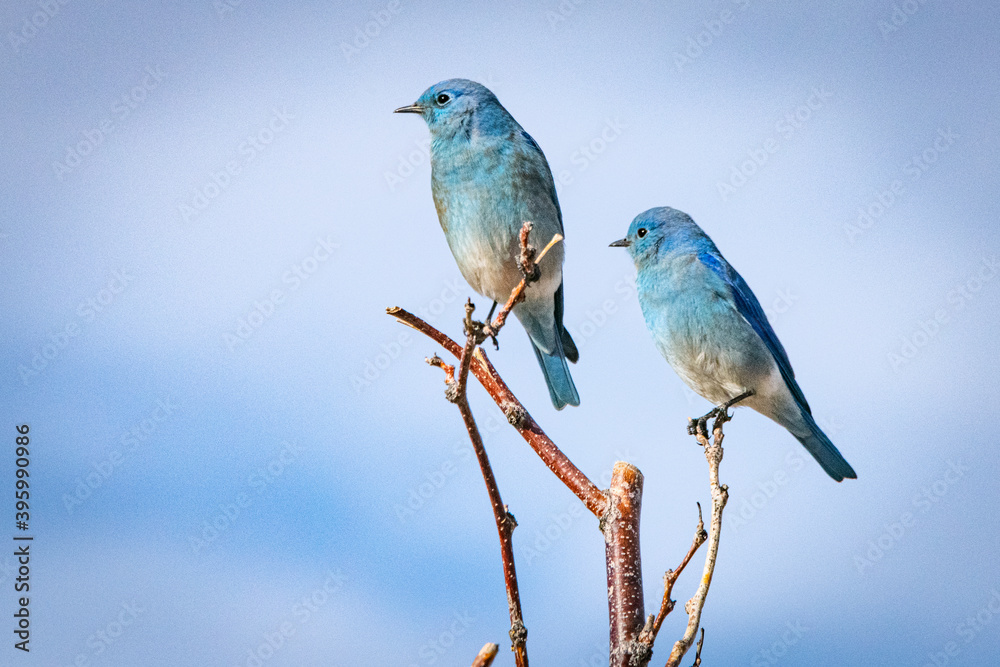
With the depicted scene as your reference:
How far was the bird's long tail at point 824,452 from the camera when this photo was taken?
5.10m

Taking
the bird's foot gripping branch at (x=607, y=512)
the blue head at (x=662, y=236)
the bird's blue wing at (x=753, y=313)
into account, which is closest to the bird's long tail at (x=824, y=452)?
the bird's blue wing at (x=753, y=313)

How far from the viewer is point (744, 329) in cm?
468

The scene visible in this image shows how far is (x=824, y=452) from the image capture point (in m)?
5.13

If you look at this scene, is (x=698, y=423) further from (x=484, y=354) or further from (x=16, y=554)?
(x=16, y=554)

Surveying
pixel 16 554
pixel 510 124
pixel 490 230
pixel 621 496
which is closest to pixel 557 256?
pixel 490 230

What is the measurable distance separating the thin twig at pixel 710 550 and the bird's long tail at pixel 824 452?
245cm

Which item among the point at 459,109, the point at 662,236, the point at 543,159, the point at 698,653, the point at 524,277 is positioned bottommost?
the point at 698,653

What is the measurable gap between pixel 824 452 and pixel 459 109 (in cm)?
289

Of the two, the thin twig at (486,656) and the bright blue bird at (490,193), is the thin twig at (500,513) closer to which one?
the thin twig at (486,656)

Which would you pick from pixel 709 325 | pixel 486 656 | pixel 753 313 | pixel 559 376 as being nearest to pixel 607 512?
pixel 486 656

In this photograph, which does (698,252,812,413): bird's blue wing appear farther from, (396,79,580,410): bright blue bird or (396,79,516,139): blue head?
(396,79,516,139): blue head

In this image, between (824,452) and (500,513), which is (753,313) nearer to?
(824,452)

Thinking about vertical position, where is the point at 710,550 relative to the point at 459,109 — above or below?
below

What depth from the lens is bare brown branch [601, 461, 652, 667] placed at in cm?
220
